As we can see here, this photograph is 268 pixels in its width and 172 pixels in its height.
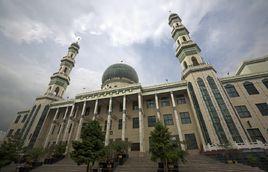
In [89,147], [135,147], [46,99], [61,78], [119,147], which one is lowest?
[89,147]

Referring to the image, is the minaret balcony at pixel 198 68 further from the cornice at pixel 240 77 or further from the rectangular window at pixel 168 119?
the rectangular window at pixel 168 119

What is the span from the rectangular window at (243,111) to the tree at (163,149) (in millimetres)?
15129

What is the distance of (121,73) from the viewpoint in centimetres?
3744

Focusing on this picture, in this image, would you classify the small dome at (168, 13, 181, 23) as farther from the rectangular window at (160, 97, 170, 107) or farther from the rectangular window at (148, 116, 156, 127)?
the rectangular window at (148, 116, 156, 127)

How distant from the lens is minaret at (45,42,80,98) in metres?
37.5

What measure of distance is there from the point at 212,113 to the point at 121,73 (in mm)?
22685

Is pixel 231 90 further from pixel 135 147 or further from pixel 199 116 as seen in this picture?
pixel 135 147

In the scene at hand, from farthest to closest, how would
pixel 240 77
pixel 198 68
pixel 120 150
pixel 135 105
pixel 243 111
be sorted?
pixel 135 105 < pixel 198 68 < pixel 240 77 < pixel 243 111 < pixel 120 150

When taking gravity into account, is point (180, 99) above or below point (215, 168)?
above

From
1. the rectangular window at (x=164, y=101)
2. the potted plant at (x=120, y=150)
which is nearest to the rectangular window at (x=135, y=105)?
the rectangular window at (x=164, y=101)

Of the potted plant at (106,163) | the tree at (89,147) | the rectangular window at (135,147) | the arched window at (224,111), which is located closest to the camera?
the tree at (89,147)

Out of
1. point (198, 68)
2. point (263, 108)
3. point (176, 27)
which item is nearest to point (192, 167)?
point (263, 108)

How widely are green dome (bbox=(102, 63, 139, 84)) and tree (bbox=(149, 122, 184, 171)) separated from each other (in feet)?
78.6

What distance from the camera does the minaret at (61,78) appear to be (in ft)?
123
